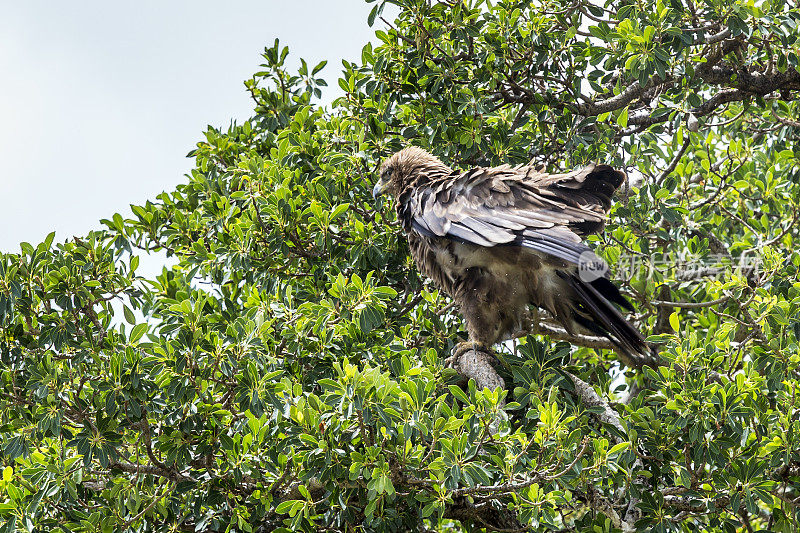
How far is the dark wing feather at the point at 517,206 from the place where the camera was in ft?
13.0

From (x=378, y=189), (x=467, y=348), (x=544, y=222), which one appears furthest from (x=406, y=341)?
(x=544, y=222)

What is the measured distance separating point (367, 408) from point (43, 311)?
78.5 inches

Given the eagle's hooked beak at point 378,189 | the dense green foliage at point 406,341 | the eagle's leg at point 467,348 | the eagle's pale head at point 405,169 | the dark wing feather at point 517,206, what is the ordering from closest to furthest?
the dense green foliage at point 406,341
the dark wing feather at point 517,206
the eagle's leg at point 467,348
the eagle's pale head at point 405,169
the eagle's hooked beak at point 378,189

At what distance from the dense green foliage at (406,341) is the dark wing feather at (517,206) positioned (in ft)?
1.54

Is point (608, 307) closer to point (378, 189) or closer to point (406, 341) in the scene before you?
point (406, 341)

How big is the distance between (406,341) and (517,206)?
112cm

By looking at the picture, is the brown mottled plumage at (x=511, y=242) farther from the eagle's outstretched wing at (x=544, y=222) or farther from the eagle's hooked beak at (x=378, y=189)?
the eagle's hooked beak at (x=378, y=189)

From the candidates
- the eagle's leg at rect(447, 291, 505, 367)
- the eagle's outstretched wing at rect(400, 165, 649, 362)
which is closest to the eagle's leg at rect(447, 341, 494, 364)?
the eagle's leg at rect(447, 291, 505, 367)

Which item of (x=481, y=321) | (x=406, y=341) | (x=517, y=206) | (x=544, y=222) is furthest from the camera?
(x=406, y=341)

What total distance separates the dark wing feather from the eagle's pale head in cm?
23

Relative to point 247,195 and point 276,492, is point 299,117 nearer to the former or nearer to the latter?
point 247,195

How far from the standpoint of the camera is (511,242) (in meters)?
3.96

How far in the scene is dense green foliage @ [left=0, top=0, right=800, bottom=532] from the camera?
11.3ft

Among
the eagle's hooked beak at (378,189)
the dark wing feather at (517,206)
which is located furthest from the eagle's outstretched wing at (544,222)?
the eagle's hooked beak at (378,189)
